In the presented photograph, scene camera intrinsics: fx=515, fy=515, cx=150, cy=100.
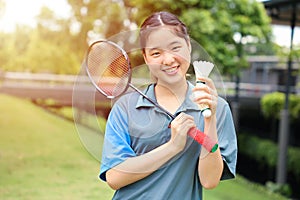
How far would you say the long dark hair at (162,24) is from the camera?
98cm

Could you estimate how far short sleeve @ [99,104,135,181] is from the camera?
3.07 feet

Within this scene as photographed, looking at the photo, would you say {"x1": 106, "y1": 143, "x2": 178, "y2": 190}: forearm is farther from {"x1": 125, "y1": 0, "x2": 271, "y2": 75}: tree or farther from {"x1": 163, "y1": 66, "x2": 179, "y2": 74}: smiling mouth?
{"x1": 125, "y1": 0, "x2": 271, "y2": 75}: tree

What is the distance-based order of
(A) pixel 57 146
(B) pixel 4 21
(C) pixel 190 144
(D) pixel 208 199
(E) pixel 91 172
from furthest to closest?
(B) pixel 4 21 → (A) pixel 57 146 → (E) pixel 91 172 → (D) pixel 208 199 → (C) pixel 190 144

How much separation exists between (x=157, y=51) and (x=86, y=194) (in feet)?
8.96

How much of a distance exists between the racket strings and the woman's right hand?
177 mm

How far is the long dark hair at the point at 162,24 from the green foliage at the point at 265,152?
6.96 metres

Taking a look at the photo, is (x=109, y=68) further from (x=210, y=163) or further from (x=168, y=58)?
(x=210, y=163)

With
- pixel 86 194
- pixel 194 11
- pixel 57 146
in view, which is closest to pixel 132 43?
pixel 86 194

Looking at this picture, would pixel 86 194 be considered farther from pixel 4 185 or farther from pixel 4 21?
pixel 4 21

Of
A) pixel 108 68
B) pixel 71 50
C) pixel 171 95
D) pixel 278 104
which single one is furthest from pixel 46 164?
pixel 278 104

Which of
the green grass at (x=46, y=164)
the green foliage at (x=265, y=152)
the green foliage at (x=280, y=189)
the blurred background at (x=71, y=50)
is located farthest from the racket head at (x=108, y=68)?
the green foliage at (x=265, y=152)

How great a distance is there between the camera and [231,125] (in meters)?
0.99

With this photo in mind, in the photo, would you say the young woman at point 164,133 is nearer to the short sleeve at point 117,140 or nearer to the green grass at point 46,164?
the short sleeve at point 117,140

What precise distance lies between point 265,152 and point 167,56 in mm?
7932
